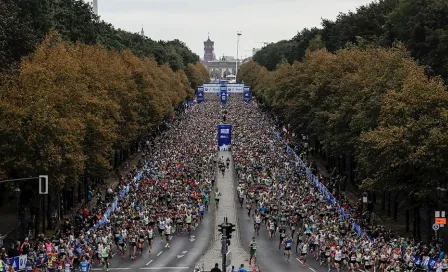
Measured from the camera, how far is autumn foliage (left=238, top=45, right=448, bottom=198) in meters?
49.8

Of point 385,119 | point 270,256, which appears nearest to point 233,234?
point 270,256

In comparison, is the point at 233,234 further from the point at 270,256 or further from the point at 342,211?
the point at 342,211

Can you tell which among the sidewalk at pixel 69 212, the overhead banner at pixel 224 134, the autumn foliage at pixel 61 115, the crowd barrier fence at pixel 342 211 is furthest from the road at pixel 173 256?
the overhead banner at pixel 224 134

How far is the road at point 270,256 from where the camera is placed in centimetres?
4494

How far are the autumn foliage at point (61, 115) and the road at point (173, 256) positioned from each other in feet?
25.6

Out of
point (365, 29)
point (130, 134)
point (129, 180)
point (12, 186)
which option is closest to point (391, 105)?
point (12, 186)

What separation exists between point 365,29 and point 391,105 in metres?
77.0

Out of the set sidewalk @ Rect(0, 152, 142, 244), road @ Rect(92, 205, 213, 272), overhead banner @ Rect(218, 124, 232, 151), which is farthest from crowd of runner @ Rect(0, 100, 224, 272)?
sidewalk @ Rect(0, 152, 142, 244)

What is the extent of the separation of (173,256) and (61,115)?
15.3 m

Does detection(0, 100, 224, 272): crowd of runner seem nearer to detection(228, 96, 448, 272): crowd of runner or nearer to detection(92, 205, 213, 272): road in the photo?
detection(92, 205, 213, 272): road

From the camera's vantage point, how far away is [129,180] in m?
75.6

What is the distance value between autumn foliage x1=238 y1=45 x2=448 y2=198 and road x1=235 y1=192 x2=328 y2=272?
304 inches

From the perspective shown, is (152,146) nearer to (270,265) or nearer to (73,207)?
(73,207)

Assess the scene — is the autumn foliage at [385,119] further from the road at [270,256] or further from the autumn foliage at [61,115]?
the autumn foliage at [61,115]
